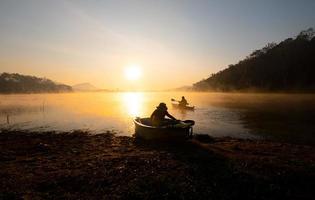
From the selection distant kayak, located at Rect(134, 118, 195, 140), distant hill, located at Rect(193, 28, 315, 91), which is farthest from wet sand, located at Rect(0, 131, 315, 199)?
distant hill, located at Rect(193, 28, 315, 91)

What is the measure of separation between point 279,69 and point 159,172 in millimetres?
159852

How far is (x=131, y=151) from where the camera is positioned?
18.4 metres

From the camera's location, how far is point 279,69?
15675 cm

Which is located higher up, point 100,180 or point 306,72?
A: point 306,72

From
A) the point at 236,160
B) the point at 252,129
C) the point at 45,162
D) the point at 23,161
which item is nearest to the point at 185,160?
the point at 236,160

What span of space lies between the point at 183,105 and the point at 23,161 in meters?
47.2

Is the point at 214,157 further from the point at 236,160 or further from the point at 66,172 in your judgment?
the point at 66,172

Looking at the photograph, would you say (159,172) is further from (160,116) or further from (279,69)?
(279,69)

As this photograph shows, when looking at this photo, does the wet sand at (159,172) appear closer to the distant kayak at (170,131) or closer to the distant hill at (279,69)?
the distant kayak at (170,131)

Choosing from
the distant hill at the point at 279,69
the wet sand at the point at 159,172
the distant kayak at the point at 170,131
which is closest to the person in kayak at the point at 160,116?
the distant kayak at the point at 170,131

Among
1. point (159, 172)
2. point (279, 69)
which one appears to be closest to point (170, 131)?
point (159, 172)

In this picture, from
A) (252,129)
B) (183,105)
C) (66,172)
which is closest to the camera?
(66,172)

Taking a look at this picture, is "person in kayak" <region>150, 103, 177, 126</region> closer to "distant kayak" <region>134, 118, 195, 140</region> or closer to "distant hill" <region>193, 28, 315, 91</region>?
"distant kayak" <region>134, 118, 195, 140</region>

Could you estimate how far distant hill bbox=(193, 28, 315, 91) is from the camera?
14438 centimetres
